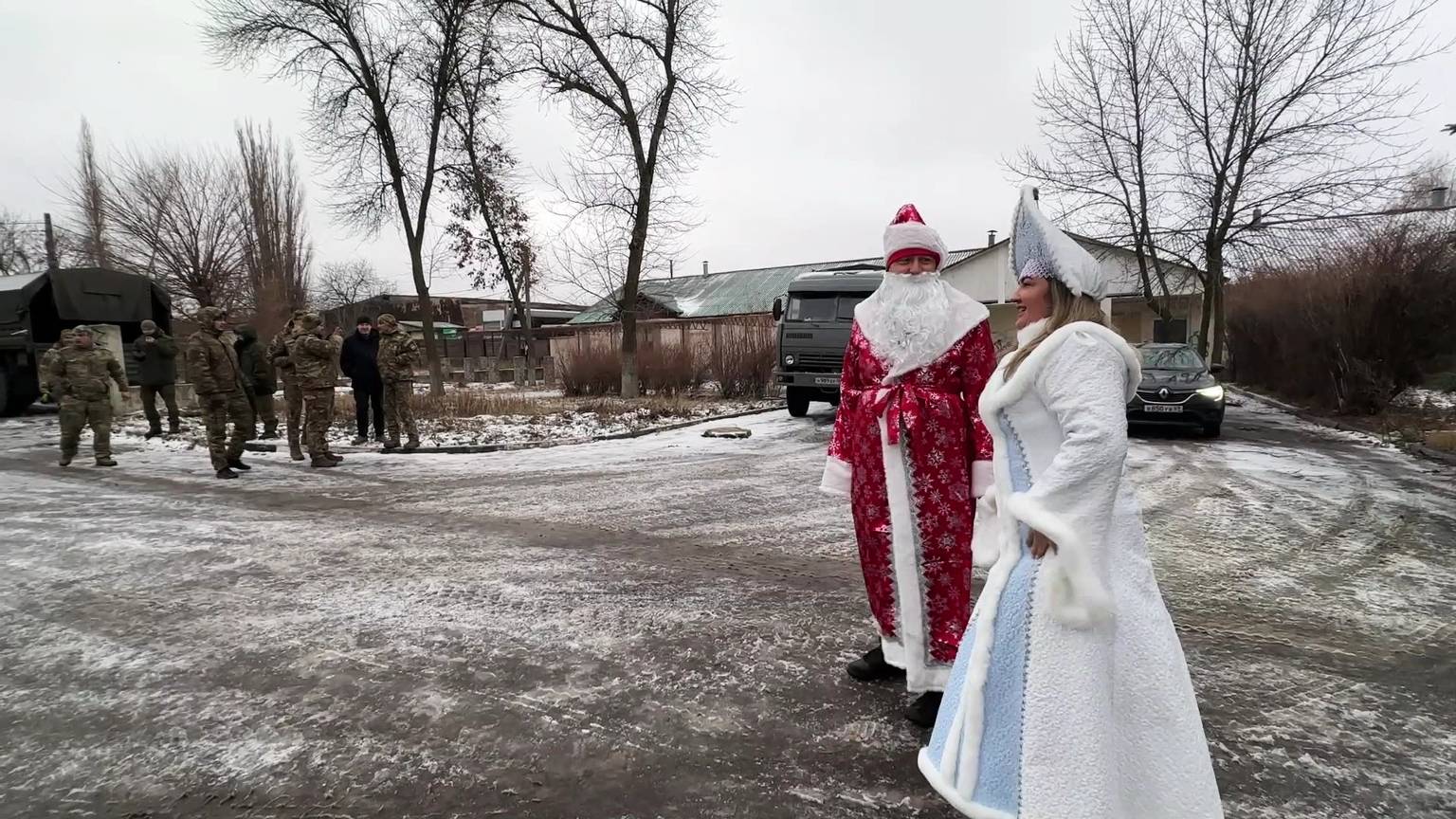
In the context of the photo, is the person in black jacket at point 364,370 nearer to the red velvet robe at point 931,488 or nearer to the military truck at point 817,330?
the military truck at point 817,330

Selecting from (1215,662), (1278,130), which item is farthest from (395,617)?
(1278,130)

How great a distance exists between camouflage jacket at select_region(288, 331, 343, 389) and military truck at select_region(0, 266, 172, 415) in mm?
10006

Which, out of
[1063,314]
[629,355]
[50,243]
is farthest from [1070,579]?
[50,243]

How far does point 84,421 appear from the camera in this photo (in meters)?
9.81

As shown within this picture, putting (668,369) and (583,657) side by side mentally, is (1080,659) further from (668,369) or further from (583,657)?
(668,369)

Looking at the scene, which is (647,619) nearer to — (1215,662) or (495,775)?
(495,775)

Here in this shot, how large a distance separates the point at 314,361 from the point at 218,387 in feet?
3.45

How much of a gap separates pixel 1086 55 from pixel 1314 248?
328 inches

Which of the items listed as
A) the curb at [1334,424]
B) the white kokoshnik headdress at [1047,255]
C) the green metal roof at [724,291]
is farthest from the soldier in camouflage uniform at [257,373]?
the green metal roof at [724,291]

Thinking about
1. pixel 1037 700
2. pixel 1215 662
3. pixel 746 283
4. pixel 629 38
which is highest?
pixel 629 38

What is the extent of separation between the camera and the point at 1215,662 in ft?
11.2

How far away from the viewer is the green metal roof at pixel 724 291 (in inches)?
1628

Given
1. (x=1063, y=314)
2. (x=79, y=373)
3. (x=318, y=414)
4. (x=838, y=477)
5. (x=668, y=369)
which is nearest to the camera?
(x=1063, y=314)

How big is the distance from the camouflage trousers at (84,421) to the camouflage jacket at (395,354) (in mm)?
3353
